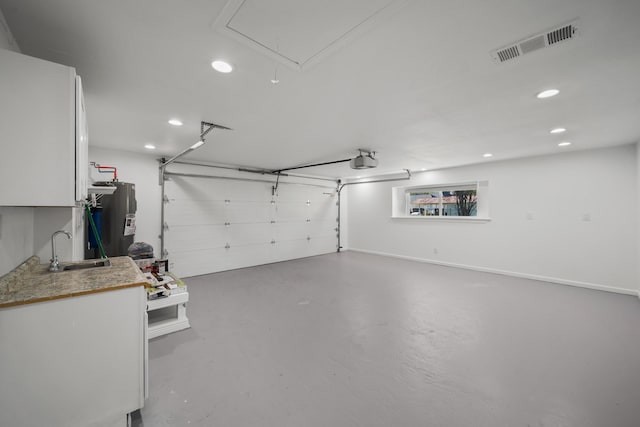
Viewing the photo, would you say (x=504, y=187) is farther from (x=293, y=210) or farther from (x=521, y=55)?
(x=293, y=210)

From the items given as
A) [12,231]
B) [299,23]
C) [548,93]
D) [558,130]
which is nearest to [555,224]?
[558,130]

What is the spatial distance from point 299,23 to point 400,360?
2667mm

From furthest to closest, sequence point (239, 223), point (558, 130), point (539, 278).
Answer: point (239, 223) < point (539, 278) < point (558, 130)

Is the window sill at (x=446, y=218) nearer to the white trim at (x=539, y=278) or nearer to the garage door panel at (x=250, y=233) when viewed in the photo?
the white trim at (x=539, y=278)

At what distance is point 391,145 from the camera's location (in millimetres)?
3854

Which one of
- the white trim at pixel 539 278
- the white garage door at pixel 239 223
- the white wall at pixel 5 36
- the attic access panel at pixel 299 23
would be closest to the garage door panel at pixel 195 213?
the white garage door at pixel 239 223

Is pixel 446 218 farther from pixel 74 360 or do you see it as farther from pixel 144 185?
pixel 144 185

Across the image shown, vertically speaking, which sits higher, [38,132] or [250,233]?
[38,132]

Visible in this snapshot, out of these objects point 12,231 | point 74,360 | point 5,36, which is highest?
point 5,36

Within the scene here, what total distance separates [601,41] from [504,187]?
425 centimetres

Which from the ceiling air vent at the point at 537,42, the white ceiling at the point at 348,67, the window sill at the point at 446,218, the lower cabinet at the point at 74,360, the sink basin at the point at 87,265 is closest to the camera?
the lower cabinet at the point at 74,360

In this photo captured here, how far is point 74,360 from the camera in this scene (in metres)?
1.27

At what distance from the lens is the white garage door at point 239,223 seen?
488 cm

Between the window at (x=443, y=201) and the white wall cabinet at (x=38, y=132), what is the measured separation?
6.44 m
